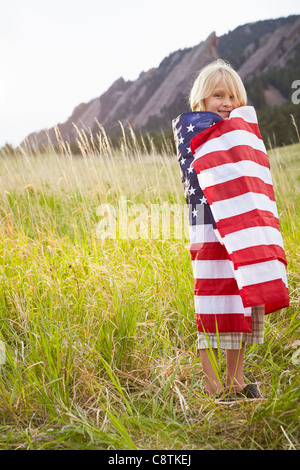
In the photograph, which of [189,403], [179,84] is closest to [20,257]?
[189,403]

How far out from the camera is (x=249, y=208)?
170 centimetres

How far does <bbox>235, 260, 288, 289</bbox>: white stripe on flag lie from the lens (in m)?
1.64

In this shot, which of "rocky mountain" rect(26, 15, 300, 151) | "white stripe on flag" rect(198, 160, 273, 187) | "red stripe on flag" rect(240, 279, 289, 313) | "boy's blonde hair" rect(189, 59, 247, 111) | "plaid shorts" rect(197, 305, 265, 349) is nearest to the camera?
"red stripe on flag" rect(240, 279, 289, 313)

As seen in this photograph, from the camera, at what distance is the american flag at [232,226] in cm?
166

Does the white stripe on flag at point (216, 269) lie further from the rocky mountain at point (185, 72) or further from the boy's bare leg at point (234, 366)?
the rocky mountain at point (185, 72)

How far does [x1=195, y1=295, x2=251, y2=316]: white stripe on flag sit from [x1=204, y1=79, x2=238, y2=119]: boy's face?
890 mm

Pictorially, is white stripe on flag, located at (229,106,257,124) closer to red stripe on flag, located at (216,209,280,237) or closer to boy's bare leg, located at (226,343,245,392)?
red stripe on flag, located at (216,209,280,237)

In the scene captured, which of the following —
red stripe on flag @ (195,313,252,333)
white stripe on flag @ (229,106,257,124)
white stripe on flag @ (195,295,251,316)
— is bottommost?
red stripe on flag @ (195,313,252,333)

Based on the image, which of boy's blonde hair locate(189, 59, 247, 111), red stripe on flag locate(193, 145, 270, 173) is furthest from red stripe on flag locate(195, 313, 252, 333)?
boy's blonde hair locate(189, 59, 247, 111)

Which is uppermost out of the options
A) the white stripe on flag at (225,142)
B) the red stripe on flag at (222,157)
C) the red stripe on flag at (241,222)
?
the white stripe on flag at (225,142)

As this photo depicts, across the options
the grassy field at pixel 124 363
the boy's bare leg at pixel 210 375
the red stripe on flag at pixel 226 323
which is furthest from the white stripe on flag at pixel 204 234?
the grassy field at pixel 124 363

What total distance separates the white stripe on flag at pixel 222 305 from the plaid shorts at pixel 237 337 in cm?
11
